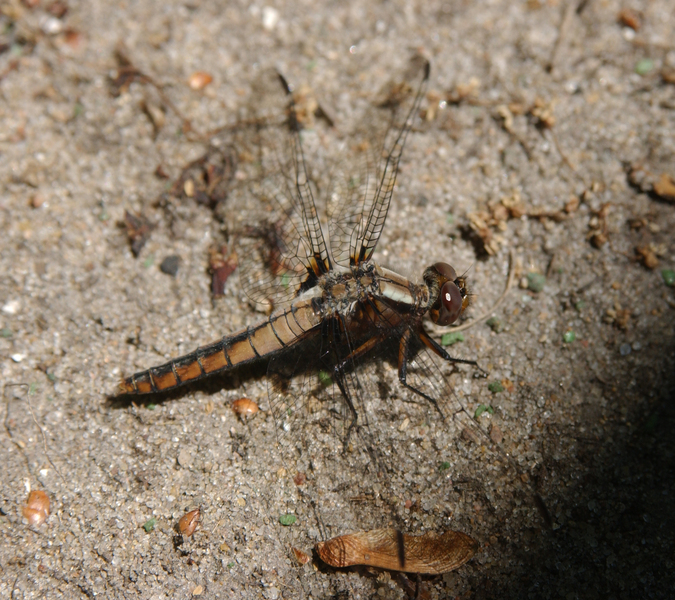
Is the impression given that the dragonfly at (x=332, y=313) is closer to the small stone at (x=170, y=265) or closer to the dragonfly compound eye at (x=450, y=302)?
the dragonfly compound eye at (x=450, y=302)

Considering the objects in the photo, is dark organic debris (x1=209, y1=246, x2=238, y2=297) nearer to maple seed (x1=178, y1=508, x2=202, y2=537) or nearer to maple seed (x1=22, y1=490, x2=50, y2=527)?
maple seed (x1=178, y1=508, x2=202, y2=537)

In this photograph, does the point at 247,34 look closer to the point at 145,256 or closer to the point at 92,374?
the point at 145,256

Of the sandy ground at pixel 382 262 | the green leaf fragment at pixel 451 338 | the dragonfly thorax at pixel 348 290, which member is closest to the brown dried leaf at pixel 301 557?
the sandy ground at pixel 382 262

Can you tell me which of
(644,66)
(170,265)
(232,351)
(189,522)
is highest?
(644,66)

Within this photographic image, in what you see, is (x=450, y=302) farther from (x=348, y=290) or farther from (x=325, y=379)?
(x=325, y=379)

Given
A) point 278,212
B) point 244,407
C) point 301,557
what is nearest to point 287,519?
point 301,557

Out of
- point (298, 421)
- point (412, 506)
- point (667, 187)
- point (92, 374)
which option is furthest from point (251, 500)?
point (667, 187)
